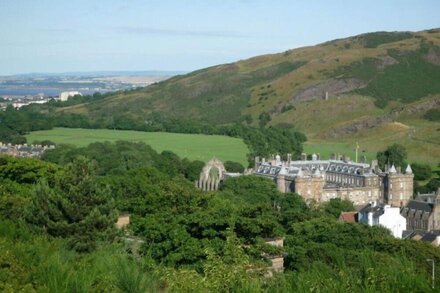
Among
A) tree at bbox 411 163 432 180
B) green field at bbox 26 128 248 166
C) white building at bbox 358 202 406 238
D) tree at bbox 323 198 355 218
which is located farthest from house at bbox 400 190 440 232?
green field at bbox 26 128 248 166

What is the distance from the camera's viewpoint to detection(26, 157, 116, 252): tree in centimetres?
2496

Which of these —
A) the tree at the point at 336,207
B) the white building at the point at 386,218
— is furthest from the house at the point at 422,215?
the tree at the point at 336,207

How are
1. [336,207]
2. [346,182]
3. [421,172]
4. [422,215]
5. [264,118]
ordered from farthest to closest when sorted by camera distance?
[264,118] < [421,172] < [346,182] < [336,207] < [422,215]

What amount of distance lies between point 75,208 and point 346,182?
57044mm

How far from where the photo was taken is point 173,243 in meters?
28.0

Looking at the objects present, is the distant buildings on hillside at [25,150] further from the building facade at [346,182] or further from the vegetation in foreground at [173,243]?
the vegetation in foreground at [173,243]

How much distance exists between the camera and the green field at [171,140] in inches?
4112

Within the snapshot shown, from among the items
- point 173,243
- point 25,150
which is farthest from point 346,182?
point 173,243

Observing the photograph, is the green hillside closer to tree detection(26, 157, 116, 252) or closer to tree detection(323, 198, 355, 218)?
tree detection(323, 198, 355, 218)

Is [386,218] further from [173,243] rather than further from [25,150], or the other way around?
[25,150]

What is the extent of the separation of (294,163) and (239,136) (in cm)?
3731

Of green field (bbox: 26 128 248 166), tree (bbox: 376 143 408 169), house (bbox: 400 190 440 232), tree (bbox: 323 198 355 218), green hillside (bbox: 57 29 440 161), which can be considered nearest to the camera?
house (bbox: 400 190 440 232)

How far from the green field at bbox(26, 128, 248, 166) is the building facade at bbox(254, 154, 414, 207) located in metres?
18.8

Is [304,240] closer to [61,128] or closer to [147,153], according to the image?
[147,153]
